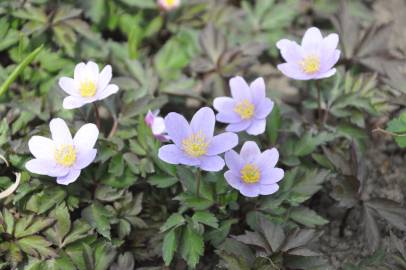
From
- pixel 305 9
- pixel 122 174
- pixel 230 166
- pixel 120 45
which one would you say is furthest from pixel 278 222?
pixel 305 9

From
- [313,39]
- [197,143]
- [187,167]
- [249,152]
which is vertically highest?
[313,39]

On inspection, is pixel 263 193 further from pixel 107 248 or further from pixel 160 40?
pixel 160 40

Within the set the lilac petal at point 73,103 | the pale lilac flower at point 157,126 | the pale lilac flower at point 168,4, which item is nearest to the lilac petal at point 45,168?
the lilac petal at point 73,103

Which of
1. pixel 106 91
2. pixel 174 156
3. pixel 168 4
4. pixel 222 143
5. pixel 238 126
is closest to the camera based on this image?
pixel 174 156

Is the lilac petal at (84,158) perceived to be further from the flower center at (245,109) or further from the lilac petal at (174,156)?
the flower center at (245,109)

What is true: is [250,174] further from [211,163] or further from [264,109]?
[264,109]

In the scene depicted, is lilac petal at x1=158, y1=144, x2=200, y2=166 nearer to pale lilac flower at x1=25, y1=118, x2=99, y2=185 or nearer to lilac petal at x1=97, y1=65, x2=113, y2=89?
pale lilac flower at x1=25, y1=118, x2=99, y2=185

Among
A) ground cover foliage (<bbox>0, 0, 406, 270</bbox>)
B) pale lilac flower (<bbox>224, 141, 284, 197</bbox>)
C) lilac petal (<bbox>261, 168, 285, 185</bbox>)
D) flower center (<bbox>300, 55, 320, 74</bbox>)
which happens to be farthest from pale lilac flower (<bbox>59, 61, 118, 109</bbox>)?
flower center (<bbox>300, 55, 320, 74</bbox>)

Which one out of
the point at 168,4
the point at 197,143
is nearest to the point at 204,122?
the point at 197,143

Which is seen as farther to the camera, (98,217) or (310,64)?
(310,64)
